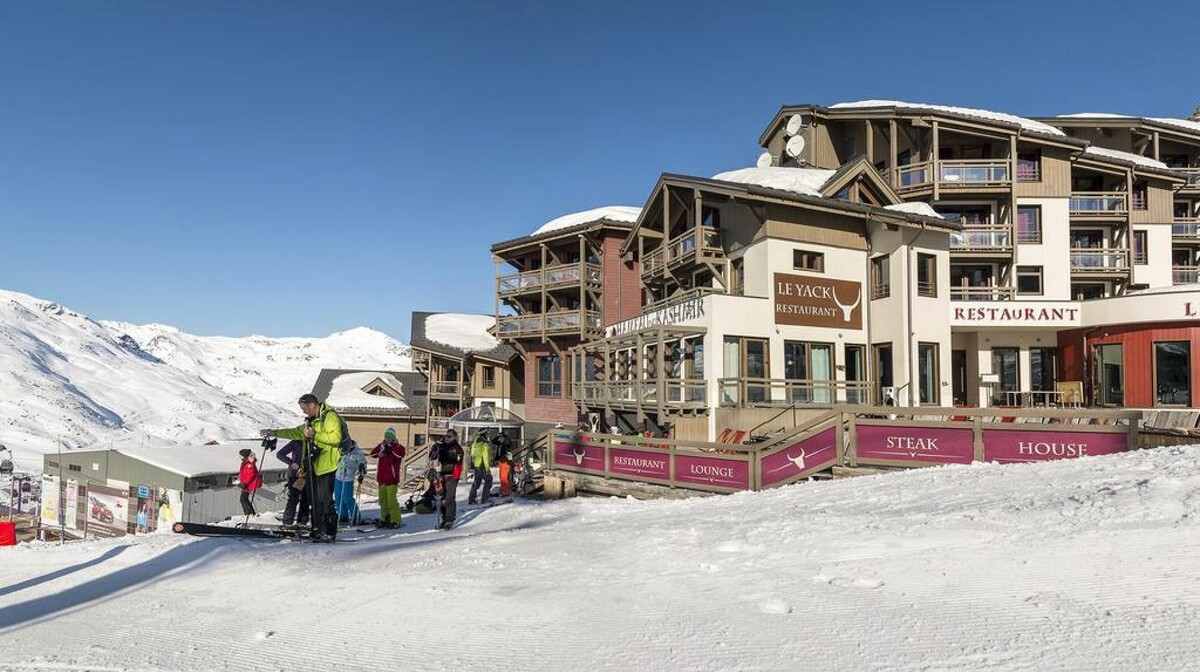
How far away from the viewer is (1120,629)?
406cm

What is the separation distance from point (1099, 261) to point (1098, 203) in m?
2.84

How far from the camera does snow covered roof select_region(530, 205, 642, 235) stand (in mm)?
33875

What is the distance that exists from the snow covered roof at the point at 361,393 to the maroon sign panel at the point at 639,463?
32.9 meters

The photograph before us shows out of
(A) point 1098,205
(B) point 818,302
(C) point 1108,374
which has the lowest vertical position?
(C) point 1108,374

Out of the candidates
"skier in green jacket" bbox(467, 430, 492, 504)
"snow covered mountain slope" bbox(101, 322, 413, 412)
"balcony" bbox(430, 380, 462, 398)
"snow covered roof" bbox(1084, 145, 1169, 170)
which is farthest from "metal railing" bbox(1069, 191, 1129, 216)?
"snow covered mountain slope" bbox(101, 322, 413, 412)

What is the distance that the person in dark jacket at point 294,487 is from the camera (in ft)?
28.7

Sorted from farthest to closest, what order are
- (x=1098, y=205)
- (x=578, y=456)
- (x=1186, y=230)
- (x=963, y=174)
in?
(x=1186, y=230) < (x=1098, y=205) < (x=963, y=174) < (x=578, y=456)

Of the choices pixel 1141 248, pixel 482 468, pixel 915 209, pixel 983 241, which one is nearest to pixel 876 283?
pixel 915 209

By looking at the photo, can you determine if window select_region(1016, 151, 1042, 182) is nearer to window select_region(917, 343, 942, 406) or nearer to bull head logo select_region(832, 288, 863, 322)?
window select_region(917, 343, 942, 406)

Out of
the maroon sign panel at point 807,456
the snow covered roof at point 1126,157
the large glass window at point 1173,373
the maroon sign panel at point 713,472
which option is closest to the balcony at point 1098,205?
the snow covered roof at point 1126,157

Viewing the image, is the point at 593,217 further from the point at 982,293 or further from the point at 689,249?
the point at 982,293

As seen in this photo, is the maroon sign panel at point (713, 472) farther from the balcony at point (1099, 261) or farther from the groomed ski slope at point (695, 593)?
the balcony at point (1099, 261)

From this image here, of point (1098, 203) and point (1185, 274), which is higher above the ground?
point (1098, 203)

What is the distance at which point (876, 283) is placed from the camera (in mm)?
22891
